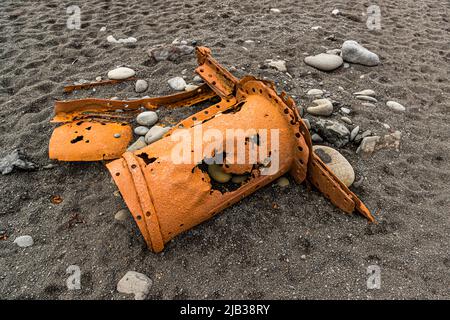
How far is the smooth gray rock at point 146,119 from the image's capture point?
3095 millimetres

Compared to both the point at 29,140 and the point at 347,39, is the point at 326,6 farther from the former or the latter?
the point at 29,140

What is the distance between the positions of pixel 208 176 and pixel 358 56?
8.42ft

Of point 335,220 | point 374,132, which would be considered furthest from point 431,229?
point 374,132

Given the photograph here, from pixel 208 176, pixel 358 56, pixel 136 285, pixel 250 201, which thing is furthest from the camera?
pixel 358 56

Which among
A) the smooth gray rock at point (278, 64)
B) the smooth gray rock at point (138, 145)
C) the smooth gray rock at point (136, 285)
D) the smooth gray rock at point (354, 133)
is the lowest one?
the smooth gray rock at point (136, 285)

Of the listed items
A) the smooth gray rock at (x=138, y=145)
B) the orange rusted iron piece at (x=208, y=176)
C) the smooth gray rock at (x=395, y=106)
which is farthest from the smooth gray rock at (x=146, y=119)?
the smooth gray rock at (x=395, y=106)

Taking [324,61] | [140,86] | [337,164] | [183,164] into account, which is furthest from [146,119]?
[324,61]

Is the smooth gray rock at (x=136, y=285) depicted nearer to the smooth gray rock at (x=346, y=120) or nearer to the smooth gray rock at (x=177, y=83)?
the smooth gray rock at (x=177, y=83)

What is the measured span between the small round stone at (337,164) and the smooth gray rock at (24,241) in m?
2.07

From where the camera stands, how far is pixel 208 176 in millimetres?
2219

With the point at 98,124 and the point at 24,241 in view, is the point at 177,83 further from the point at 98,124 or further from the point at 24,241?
the point at 24,241

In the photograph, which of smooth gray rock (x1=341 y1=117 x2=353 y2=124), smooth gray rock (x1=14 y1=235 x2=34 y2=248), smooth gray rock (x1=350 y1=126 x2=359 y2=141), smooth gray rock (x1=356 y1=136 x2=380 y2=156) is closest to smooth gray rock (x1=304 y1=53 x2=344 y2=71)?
smooth gray rock (x1=341 y1=117 x2=353 y2=124)

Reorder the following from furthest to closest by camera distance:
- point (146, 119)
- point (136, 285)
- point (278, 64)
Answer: point (278, 64) → point (146, 119) → point (136, 285)

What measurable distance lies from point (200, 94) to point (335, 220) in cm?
164
